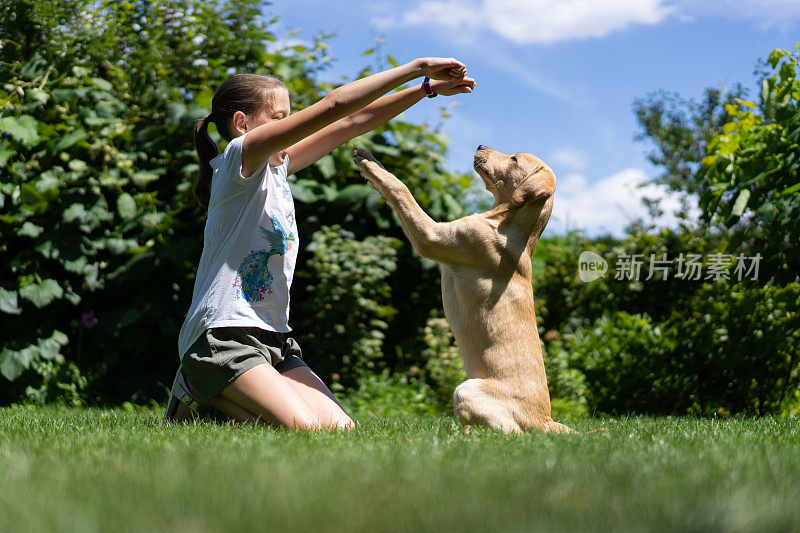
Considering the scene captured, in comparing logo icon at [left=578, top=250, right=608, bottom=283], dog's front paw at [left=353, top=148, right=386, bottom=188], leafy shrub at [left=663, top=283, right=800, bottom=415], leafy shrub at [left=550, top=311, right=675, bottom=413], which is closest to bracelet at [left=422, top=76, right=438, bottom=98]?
dog's front paw at [left=353, top=148, right=386, bottom=188]

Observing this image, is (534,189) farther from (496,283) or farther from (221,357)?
(221,357)

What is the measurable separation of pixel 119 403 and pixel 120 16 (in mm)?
3925

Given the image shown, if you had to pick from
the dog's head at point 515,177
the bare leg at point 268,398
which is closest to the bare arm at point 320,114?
the dog's head at point 515,177

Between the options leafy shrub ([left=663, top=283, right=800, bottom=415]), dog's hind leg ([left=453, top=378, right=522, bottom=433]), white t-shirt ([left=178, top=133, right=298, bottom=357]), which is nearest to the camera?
dog's hind leg ([left=453, top=378, right=522, bottom=433])

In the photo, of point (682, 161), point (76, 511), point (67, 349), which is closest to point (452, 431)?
point (76, 511)

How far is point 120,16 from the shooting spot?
25.7 feet

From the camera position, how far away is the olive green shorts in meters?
3.65

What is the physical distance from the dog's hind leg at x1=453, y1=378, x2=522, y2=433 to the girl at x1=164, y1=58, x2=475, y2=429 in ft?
2.18

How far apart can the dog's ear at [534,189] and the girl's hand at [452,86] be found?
638mm

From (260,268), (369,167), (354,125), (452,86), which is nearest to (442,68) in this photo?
(452,86)

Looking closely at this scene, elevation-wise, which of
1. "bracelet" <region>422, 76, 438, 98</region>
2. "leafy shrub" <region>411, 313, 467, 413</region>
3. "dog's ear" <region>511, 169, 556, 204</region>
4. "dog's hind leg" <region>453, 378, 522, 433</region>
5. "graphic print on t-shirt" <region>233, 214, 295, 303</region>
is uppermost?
"bracelet" <region>422, 76, 438, 98</region>

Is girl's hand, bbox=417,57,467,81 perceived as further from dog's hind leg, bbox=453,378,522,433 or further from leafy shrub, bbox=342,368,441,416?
leafy shrub, bbox=342,368,441,416

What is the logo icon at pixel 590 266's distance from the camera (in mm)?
8422

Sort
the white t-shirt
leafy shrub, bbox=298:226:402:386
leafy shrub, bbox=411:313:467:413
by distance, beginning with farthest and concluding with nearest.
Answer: leafy shrub, bbox=411:313:467:413 < leafy shrub, bbox=298:226:402:386 < the white t-shirt
